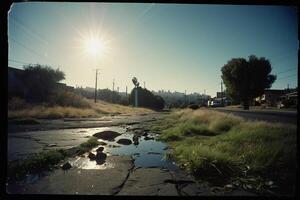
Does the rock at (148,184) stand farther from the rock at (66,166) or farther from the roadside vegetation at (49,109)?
the roadside vegetation at (49,109)

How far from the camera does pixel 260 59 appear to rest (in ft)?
110

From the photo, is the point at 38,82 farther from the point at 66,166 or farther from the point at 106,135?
the point at 66,166

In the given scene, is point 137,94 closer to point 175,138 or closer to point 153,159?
point 175,138

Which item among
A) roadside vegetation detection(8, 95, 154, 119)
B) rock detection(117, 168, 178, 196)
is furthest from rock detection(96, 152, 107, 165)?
roadside vegetation detection(8, 95, 154, 119)

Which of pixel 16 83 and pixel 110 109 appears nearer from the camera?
pixel 16 83

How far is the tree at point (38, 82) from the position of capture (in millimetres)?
35375

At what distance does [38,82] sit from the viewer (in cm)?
3856

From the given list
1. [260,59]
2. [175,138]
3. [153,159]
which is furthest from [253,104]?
[153,159]

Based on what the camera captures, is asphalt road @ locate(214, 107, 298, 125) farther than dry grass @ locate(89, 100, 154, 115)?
No

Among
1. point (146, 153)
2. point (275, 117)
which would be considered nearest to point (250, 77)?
point (275, 117)

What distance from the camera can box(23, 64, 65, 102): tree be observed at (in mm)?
35375

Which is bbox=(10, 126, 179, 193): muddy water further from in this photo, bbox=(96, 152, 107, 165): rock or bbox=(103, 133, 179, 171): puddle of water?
bbox=(96, 152, 107, 165): rock

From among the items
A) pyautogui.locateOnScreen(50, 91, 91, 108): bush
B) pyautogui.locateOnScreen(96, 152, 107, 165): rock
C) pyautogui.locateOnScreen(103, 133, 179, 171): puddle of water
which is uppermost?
pyautogui.locateOnScreen(50, 91, 91, 108): bush

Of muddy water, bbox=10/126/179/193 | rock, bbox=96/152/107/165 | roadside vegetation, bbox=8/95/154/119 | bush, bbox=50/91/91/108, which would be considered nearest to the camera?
muddy water, bbox=10/126/179/193
